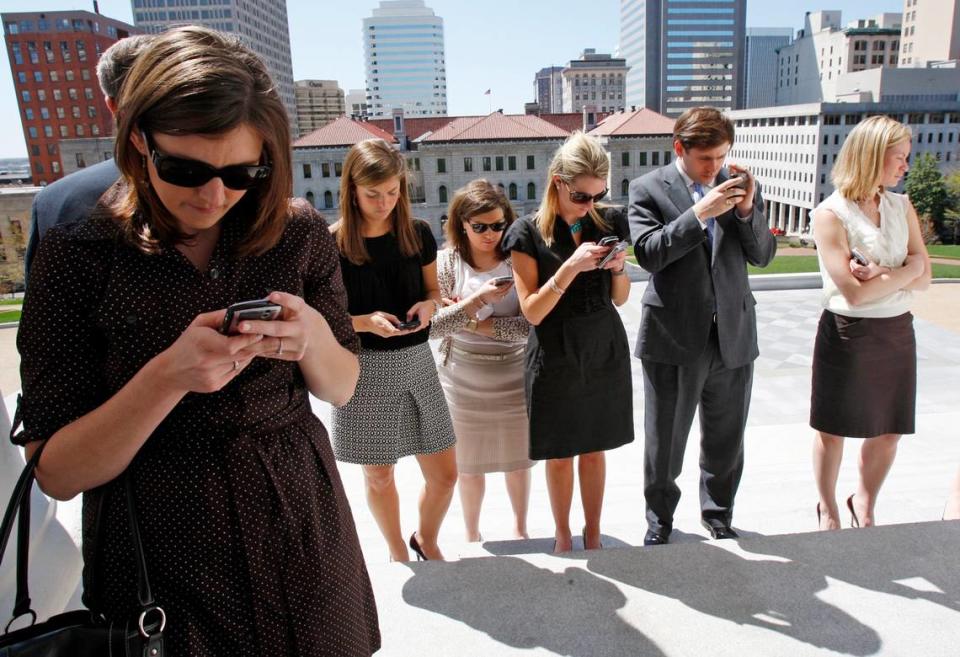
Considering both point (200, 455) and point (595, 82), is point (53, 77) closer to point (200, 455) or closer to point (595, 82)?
point (200, 455)

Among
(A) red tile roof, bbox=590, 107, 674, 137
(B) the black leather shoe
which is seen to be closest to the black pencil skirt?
(B) the black leather shoe

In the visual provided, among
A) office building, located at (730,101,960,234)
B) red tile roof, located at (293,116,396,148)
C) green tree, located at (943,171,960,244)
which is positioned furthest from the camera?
office building, located at (730,101,960,234)

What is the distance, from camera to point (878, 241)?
9.88ft

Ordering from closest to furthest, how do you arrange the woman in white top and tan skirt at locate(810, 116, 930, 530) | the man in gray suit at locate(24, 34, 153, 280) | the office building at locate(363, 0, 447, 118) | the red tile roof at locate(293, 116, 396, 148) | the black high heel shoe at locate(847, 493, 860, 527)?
the man in gray suit at locate(24, 34, 153, 280)
the woman in white top and tan skirt at locate(810, 116, 930, 530)
the black high heel shoe at locate(847, 493, 860, 527)
the red tile roof at locate(293, 116, 396, 148)
the office building at locate(363, 0, 447, 118)

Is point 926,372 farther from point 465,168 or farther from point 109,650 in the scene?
point 465,168

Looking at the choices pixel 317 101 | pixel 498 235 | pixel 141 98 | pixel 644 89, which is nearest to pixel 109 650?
pixel 141 98

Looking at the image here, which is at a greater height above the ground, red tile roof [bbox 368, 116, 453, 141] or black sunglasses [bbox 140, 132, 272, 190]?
red tile roof [bbox 368, 116, 453, 141]

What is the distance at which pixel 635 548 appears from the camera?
2.76 meters

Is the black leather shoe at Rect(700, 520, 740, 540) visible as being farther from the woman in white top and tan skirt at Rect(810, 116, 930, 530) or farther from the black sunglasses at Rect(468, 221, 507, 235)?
the black sunglasses at Rect(468, 221, 507, 235)

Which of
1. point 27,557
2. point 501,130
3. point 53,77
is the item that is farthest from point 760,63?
point 27,557

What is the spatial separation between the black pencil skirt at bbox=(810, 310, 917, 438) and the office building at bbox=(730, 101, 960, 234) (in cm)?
6064

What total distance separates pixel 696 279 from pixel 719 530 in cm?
124

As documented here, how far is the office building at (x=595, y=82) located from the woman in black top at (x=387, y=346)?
121321 mm

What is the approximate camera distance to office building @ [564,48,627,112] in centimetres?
11788
